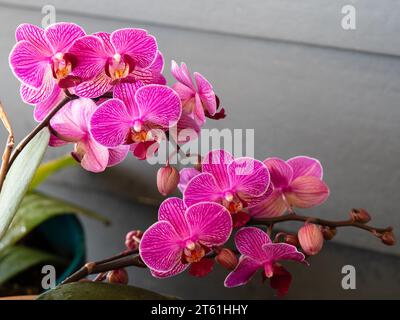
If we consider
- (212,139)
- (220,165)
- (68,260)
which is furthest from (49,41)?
(68,260)

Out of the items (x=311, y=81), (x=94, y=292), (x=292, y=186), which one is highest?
(x=311, y=81)

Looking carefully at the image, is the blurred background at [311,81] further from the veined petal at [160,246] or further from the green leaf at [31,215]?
the veined petal at [160,246]

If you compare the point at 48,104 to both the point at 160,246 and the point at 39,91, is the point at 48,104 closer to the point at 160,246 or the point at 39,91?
the point at 39,91

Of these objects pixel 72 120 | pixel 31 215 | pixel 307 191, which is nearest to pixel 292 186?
pixel 307 191

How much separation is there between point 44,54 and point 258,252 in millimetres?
270

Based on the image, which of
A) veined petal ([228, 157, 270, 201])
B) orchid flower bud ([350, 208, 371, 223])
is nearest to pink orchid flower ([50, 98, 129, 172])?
veined petal ([228, 157, 270, 201])

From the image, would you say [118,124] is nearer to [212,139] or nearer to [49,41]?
[49,41]

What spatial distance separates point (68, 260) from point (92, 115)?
0.55m

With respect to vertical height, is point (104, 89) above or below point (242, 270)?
above

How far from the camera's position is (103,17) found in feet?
2.97

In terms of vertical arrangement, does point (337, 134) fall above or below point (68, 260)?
above

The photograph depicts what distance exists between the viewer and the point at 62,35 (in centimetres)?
53

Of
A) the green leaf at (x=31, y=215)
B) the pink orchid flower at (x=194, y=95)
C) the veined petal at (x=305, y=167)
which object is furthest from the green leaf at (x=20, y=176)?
the green leaf at (x=31, y=215)

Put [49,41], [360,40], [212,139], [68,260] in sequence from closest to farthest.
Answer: [49,41] < [360,40] < [212,139] < [68,260]
